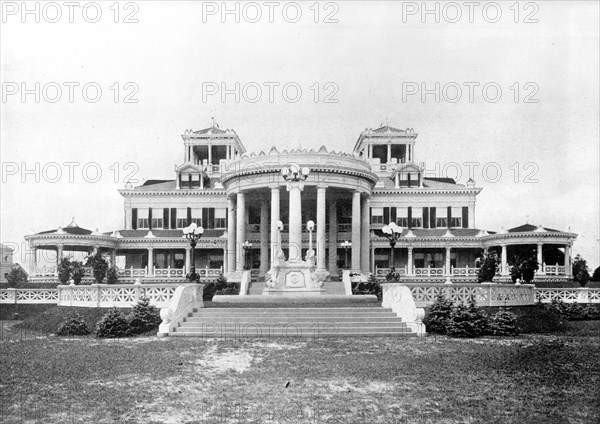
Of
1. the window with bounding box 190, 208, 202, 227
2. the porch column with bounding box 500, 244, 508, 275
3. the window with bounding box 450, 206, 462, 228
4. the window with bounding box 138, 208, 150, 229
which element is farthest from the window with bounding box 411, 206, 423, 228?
the window with bounding box 138, 208, 150, 229

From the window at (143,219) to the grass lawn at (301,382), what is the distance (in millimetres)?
36686

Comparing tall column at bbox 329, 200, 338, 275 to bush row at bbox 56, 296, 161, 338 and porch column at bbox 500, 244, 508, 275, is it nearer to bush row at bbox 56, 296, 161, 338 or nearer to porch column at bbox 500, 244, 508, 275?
porch column at bbox 500, 244, 508, 275

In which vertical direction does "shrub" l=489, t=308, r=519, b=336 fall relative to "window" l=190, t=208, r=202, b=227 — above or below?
below

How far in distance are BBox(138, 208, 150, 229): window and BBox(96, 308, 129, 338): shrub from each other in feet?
112

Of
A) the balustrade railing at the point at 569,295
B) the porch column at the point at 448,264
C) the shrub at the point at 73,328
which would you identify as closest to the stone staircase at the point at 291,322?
the shrub at the point at 73,328

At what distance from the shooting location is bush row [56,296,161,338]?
18.8m

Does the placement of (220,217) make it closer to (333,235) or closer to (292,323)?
(333,235)

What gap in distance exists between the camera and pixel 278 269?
27391 millimetres

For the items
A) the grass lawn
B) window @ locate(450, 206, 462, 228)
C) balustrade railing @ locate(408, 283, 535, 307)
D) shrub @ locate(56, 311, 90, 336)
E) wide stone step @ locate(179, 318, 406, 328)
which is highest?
window @ locate(450, 206, 462, 228)

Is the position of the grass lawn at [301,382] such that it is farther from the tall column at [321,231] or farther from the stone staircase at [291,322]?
the tall column at [321,231]

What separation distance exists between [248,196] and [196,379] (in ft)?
107

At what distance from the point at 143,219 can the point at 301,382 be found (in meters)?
44.7

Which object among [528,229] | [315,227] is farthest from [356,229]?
[528,229]

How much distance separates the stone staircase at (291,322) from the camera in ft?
60.4
